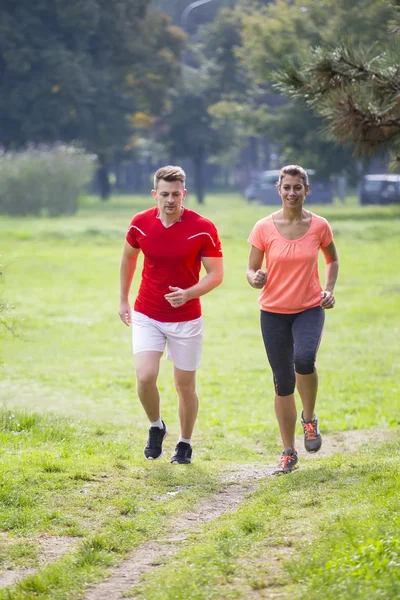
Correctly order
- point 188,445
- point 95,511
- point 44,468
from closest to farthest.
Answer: point 95,511, point 44,468, point 188,445

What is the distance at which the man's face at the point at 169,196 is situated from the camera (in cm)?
734

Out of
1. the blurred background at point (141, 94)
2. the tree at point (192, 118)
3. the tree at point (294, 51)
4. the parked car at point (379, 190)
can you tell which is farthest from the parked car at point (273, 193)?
the tree at point (294, 51)

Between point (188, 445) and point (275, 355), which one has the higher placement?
point (275, 355)

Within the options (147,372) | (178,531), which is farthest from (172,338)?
(178,531)

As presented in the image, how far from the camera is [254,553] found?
530 cm

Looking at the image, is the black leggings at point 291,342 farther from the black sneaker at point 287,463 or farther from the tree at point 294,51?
the tree at point 294,51

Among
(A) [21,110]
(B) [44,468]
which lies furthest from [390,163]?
(A) [21,110]

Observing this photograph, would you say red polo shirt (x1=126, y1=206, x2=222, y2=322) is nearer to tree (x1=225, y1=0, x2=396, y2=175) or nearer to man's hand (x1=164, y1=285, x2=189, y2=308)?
man's hand (x1=164, y1=285, x2=189, y2=308)

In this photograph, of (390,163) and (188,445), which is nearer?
(188,445)

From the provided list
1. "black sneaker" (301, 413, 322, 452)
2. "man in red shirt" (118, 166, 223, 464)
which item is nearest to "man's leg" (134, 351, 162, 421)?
"man in red shirt" (118, 166, 223, 464)

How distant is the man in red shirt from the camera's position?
740 cm

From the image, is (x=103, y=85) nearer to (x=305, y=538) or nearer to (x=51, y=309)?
(x=51, y=309)

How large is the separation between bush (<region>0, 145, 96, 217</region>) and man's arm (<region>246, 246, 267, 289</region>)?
3591 cm

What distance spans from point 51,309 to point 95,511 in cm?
1548
